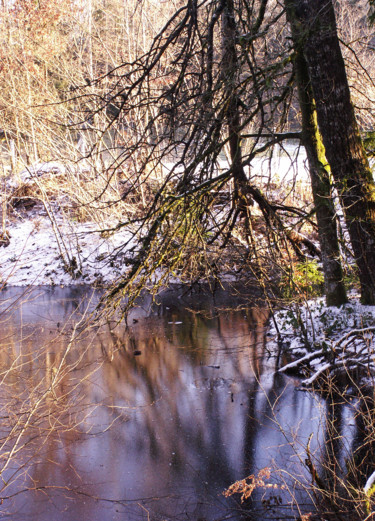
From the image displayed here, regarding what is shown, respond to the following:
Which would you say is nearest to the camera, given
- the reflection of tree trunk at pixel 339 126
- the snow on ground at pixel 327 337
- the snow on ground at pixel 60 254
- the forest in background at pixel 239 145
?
the forest in background at pixel 239 145

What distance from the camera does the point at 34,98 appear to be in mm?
16344

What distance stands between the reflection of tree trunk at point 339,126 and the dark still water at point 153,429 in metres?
2.69

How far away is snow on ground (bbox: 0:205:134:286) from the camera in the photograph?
57.0 feet

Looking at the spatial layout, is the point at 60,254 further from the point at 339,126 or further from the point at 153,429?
the point at 339,126

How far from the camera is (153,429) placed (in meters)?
7.52

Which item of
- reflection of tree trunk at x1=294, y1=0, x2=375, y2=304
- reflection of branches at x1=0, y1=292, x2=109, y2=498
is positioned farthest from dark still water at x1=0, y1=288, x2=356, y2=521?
reflection of tree trunk at x1=294, y1=0, x2=375, y2=304

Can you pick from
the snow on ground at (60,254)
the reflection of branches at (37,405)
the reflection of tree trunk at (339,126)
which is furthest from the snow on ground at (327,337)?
the snow on ground at (60,254)

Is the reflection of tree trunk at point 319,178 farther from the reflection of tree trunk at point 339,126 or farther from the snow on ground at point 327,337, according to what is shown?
the reflection of tree trunk at point 339,126

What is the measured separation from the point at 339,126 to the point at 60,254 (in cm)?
1170

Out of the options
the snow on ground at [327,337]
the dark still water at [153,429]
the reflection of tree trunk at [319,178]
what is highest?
the reflection of tree trunk at [319,178]

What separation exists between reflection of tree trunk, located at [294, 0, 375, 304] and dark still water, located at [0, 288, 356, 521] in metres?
2.69

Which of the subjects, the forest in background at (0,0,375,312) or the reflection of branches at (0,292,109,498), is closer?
the reflection of branches at (0,292,109,498)

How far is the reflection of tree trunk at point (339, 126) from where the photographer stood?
816 centimetres

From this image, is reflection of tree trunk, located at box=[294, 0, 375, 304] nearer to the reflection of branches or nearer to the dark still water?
the dark still water
